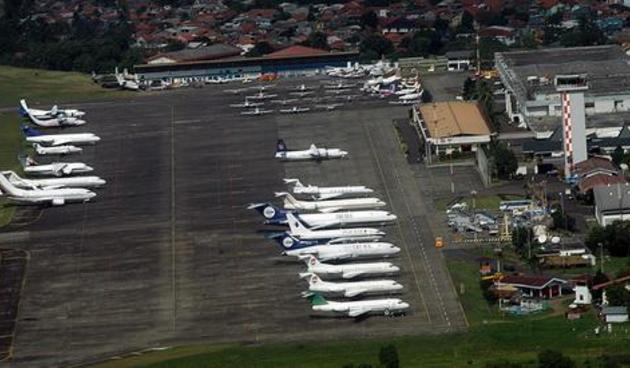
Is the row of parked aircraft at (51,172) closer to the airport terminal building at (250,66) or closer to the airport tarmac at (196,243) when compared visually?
the airport tarmac at (196,243)

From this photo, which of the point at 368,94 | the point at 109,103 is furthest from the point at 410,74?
the point at 109,103

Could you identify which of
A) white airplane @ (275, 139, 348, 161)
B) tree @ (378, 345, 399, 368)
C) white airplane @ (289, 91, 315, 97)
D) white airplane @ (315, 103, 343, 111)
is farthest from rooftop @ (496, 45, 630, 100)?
tree @ (378, 345, 399, 368)

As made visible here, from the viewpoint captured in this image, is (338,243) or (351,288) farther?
(338,243)

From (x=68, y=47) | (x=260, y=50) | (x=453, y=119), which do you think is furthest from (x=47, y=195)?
(x=68, y=47)

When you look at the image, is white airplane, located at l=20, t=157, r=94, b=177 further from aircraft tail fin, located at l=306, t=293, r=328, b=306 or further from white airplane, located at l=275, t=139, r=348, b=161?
aircraft tail fin, located at l=306, t=293, r=328, b=306

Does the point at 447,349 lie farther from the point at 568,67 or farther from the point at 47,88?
the point at 47,88

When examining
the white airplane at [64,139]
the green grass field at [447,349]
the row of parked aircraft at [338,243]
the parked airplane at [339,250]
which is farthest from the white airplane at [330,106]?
the green grass field at [447,349]
